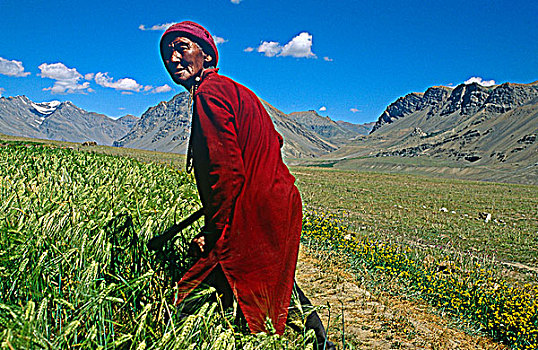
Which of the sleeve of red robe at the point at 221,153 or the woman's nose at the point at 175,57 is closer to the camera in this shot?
the sleeve of red robe at the point at 221,153

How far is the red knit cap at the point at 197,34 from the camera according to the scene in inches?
101

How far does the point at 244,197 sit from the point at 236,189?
102 mm

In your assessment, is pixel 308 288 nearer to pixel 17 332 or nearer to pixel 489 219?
pixel 17 332

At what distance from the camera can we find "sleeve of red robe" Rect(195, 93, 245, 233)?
230cm

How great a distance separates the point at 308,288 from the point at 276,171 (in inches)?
130

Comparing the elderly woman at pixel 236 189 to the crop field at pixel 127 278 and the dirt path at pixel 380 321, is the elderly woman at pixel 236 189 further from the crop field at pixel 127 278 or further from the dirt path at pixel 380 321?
the dirt path at pixel 380 321

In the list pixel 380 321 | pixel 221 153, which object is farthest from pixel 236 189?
pixel 380 321

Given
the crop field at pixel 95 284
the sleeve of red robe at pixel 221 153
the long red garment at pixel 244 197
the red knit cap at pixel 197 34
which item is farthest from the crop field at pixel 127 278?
the red knit cap at pixel 197 34

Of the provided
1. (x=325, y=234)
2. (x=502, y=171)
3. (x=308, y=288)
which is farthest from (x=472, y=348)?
(x=502, y=171)

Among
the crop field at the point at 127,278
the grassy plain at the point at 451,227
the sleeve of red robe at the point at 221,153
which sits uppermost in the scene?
the sleeve of red robe at the point at 221,153

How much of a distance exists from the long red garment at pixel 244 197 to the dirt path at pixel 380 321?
1363mm

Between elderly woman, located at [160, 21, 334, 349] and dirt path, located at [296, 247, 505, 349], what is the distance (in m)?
1.37

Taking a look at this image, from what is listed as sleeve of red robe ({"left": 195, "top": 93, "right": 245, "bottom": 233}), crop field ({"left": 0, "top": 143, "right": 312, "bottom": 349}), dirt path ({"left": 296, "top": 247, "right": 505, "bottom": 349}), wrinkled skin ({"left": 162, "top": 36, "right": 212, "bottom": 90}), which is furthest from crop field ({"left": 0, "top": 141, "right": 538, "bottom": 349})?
wrinkled skin ({"left": 162, "top": 36, "right": 212, "bottom": 90})

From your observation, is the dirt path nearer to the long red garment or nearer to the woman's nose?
the long red garment
